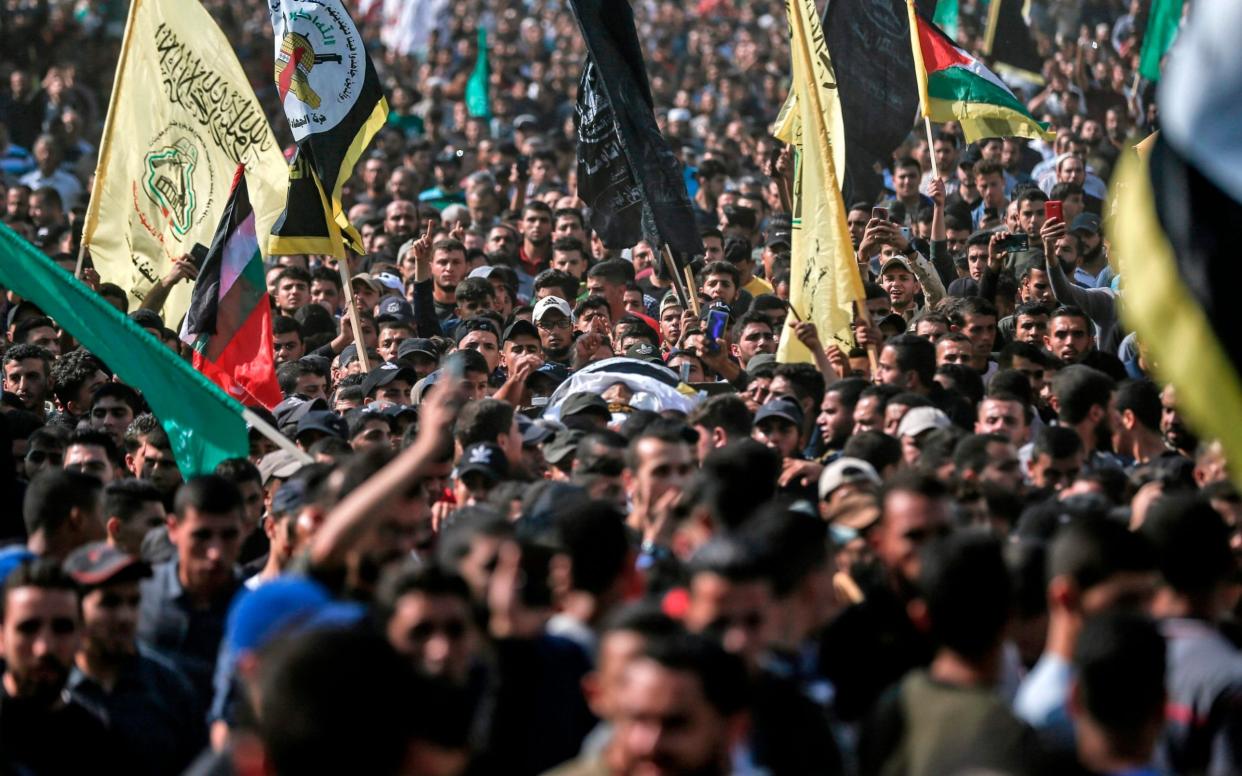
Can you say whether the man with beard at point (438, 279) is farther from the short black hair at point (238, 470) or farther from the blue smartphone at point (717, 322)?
the short black hair at point (238, 470)

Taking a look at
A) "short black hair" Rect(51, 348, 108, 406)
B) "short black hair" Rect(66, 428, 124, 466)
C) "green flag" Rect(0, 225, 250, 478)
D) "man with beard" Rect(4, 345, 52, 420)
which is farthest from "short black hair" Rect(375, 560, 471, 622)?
"man with beard" Rect(4, 345, 52, 420)

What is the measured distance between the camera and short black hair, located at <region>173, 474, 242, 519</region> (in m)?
6.91

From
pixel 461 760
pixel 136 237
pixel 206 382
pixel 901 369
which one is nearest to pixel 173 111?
pixel 136 237

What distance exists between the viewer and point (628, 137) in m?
11.8

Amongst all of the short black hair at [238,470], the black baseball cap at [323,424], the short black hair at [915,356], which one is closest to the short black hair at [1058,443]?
the short black hair at [915,356]

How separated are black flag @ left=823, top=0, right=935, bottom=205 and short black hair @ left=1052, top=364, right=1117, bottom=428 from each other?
332cm

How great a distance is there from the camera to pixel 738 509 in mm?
6418

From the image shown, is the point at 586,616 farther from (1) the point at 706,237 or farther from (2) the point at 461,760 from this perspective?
(1) the point at 706,237

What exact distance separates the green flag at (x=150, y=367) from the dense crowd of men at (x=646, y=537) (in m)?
0.25

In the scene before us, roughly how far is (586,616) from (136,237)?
7.16 metres

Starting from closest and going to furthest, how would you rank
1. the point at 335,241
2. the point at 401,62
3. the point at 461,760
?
the point at 461,760
the point at 335,241
the point at 401,62

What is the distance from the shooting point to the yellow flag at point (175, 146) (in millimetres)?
11914

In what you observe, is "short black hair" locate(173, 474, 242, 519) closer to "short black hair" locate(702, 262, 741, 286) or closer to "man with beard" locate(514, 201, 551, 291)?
"short black hair" locate(702, 262, 741, 286)

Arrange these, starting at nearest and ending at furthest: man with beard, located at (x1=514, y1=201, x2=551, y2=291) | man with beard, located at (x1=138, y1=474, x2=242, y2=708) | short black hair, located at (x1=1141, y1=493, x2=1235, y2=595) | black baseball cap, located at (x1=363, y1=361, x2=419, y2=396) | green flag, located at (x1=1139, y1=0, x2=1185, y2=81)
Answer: short black hair, located at (x1=1141, y1=493, x2=1235, y2=595) < man with beard, located at (x1=138, y1=474, x2=242, y2=708) < black baseball cap, located at (x1=363, y1=361, x2=419, y2=396) < man with beard, located at (x1=514, y1=201, x2=551, y2=291) < green flag, located at (x1=1139, y1=0, x2=1185, y2=81)
